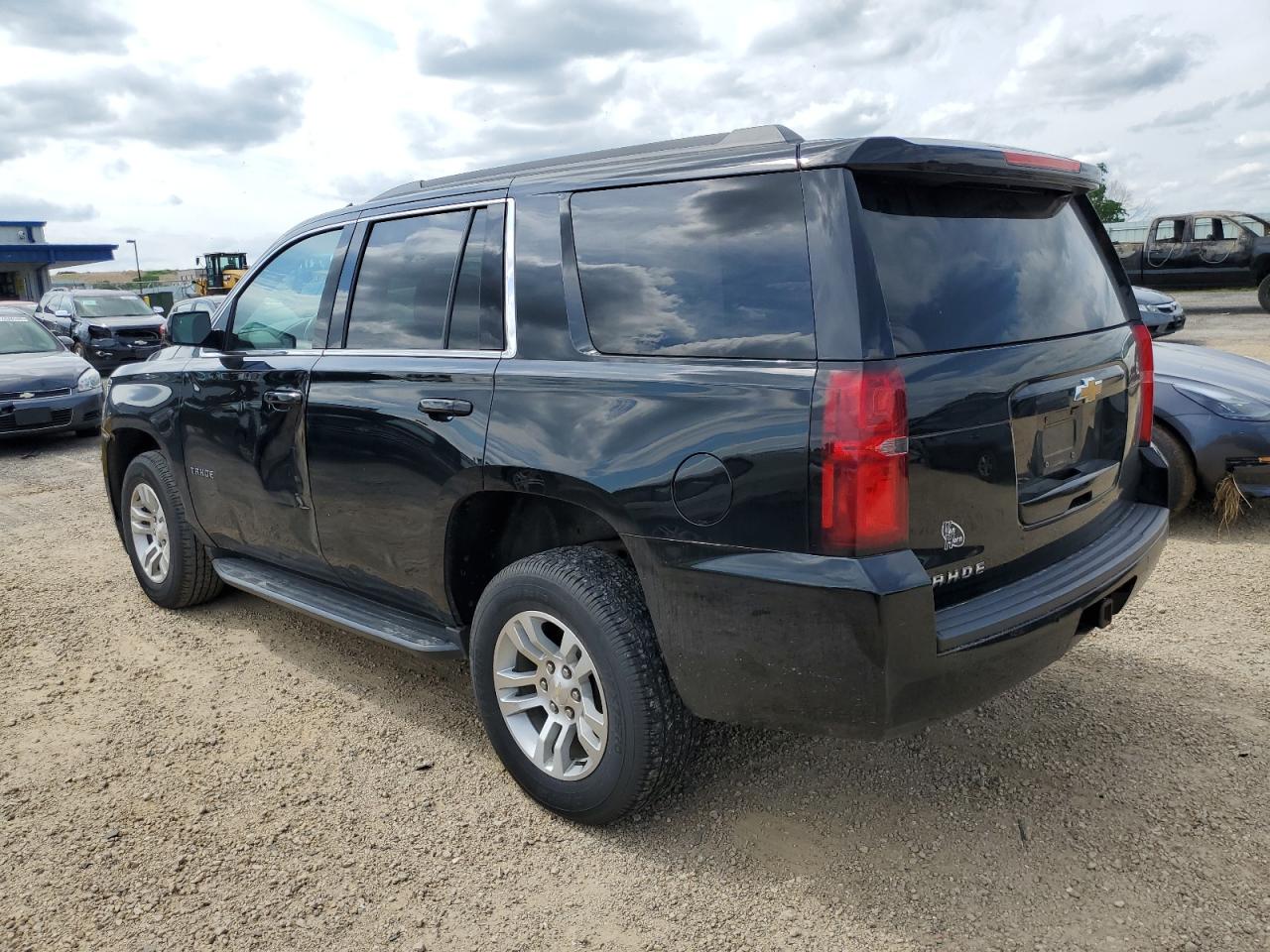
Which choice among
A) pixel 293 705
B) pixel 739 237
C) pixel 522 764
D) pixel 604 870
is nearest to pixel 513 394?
pixel 739 237

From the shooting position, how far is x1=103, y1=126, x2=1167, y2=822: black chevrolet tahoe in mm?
2326

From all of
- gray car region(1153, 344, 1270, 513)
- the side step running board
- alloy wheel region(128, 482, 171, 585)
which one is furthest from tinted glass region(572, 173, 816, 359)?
gray car region(1153, 344, 1270, 513)

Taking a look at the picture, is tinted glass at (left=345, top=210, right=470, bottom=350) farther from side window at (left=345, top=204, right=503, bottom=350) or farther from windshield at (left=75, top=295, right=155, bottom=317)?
windshield at (left=75, top=295, right=155, bottom=317)

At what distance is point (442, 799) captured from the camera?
3.15 metres

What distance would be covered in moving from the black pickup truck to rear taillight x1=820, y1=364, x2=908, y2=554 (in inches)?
716

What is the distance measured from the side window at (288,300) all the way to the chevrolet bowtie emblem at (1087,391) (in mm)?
2640

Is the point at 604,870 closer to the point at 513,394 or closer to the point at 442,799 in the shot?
the point at 442,799

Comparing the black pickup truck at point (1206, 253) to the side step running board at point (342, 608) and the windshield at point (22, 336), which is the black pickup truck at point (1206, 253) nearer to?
the windshield at point (22, 336)

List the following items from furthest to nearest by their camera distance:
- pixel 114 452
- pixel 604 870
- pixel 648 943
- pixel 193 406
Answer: pixel 114 452
pixel 193 406
pixel 604 870
pixel 648 943

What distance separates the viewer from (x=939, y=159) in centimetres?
245

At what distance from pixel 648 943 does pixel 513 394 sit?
5.06ft

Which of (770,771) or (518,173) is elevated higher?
(518,173)

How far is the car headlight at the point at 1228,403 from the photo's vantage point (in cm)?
524

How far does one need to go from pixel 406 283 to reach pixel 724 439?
160 centimetres
